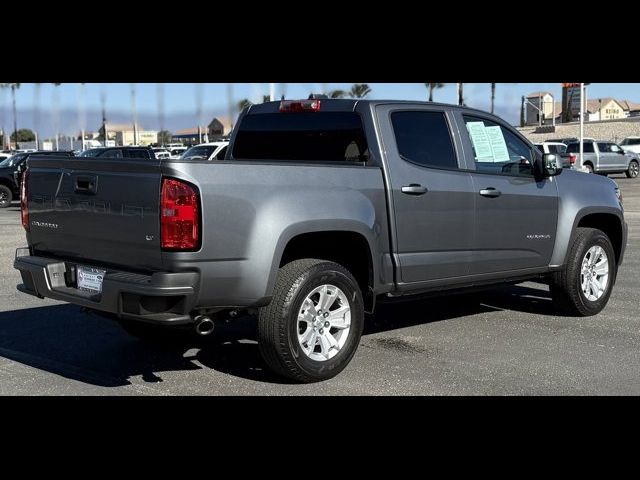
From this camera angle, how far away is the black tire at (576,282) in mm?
7605

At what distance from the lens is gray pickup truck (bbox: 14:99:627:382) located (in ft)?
16.2

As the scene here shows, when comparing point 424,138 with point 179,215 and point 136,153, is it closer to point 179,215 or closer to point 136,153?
point 179,215

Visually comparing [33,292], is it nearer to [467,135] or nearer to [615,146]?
[467,135]

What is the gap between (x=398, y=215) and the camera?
238 inches

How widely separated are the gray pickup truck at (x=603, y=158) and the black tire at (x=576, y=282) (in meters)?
28.2

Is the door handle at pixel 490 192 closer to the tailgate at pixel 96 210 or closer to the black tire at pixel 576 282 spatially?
the black tire at pixel 576 282

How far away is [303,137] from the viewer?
21.7 feet

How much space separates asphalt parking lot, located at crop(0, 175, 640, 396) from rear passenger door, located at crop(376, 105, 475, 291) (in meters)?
0.68

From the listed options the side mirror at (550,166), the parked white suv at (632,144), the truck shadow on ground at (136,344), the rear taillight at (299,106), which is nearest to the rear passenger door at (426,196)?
the rear taillight at (299,106)

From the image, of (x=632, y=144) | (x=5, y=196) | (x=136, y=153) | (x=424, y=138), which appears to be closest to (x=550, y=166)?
(x=424, y=138)

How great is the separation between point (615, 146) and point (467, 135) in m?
32.1
